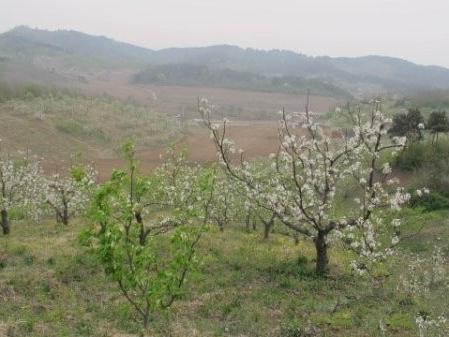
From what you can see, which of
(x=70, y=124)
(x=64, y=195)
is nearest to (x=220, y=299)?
(x=64, y=195)

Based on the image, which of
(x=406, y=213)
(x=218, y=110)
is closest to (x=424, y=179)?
(x=406, y=213)

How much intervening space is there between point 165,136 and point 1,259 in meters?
60.6

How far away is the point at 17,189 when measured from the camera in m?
30.0

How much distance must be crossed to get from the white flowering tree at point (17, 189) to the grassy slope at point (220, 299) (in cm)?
358

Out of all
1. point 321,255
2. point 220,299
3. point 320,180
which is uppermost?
point 320,180

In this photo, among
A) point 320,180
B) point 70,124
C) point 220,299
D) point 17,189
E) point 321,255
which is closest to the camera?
point 220,299

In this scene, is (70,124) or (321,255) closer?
(321,255)

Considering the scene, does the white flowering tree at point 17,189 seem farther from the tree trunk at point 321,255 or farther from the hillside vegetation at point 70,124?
the hillside vegetation at point 70,124

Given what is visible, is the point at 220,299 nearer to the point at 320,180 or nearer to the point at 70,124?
the point at 320,180

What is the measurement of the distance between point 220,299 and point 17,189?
1700 centimetres

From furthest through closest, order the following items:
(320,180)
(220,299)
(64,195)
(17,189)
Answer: (17,189), (64,195), (320,180), (220,299)

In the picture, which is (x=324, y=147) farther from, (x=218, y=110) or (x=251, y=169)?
(x=218, y=110)

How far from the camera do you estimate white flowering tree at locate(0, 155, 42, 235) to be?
27.2m

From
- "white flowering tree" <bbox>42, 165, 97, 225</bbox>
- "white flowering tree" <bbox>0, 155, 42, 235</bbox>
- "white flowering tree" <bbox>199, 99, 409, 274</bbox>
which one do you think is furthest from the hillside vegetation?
"white flowering tree" <bbox>199, 99, 409, 274</bbox>
